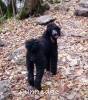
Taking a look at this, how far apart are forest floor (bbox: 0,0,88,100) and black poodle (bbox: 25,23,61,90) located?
10.7 inches

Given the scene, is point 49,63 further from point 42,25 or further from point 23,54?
point 42,25

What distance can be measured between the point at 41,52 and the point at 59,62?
65.4 inches

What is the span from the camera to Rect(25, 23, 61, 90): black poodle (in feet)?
17.0

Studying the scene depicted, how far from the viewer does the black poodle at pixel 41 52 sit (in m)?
5.20

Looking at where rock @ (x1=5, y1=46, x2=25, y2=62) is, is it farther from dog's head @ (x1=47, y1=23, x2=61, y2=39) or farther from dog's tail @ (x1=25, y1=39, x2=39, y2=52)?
dog's tail @ (x1=25, y1=39, x2=39, y2=52)

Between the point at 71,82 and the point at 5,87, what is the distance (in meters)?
1.43

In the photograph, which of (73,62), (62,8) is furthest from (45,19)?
(73,62)

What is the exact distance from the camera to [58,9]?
11.4m

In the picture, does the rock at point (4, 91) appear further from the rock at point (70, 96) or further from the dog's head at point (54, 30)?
the dog's head at point (54, 30)

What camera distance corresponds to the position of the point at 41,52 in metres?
5.35

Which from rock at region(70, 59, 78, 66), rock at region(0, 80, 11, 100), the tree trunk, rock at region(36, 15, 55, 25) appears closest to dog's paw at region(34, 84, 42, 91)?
rock at region(0, 80, 11, 100)

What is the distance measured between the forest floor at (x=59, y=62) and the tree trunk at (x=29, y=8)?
53 centimetres

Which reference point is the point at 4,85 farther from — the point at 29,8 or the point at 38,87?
the point at 29,8


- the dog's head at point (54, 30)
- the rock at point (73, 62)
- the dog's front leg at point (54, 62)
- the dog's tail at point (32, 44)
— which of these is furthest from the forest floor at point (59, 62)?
the dog's head at point (54, 30)
